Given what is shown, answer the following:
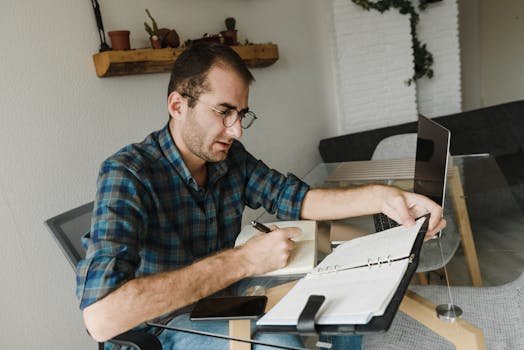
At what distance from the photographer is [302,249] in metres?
1.09

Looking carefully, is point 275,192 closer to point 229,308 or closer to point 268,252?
point 268,252

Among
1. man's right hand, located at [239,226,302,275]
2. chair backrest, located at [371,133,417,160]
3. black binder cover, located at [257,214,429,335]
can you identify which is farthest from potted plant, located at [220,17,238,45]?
black binder cover, located at [257,214,429,335]

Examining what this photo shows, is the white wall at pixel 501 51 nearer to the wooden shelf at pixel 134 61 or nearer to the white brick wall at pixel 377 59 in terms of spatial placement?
the white brick wall at pixel 377 59

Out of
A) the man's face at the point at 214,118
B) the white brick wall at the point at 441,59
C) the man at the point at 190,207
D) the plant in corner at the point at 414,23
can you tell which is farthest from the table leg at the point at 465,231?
the white brick wall at the point at 441,59

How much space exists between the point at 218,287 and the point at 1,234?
911 mm

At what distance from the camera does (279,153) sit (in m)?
2.91

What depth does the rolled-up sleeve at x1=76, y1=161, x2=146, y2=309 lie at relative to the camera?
0.90 meters

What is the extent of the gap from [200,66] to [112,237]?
1.65 ft

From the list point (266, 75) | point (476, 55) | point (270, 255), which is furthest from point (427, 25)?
point (270, 255)

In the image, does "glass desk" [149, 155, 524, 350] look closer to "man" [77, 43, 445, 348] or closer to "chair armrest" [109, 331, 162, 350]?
"man" [77, 43, 445, 348]

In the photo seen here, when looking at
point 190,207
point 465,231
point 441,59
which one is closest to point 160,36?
point 190,207

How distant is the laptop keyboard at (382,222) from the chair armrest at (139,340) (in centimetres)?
61

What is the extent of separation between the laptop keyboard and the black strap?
21.6 inches

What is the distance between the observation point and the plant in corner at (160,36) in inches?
76.2
